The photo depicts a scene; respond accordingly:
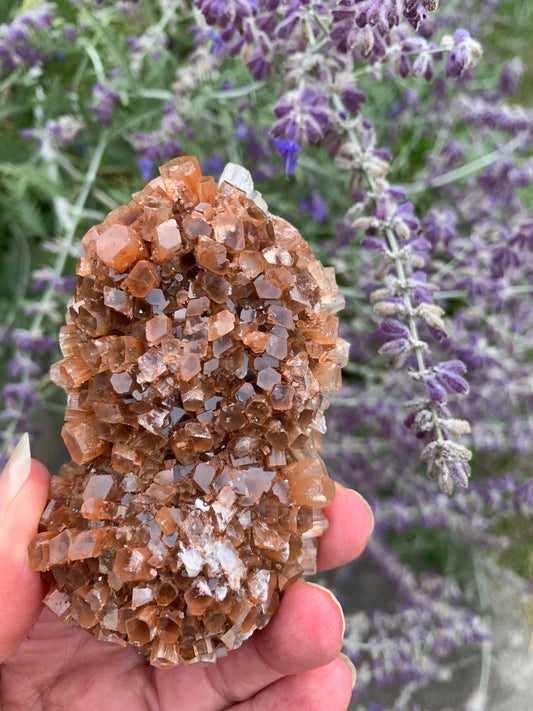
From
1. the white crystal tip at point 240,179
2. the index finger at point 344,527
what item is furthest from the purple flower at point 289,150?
the index finger at point 344,527

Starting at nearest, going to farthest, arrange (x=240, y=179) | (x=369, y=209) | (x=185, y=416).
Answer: (x=185, y=416)
(x=240, y=179)
(x=369, y=209)

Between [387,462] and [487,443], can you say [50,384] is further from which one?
[487,443]

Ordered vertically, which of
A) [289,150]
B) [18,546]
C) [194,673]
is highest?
[289,150]

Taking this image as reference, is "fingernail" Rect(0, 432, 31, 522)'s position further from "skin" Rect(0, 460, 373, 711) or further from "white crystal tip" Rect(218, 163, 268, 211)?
"white crystal tip" Rect(218, 163, 268, 211)

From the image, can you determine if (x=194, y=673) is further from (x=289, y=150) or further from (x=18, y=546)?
(x=289, y=150)

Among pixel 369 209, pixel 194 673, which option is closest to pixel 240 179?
pixel 369 209

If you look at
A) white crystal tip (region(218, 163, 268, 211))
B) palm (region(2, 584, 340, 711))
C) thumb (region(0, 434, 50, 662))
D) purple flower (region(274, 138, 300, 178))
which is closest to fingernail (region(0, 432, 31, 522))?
thumb (region(0, 434, 50, 662))

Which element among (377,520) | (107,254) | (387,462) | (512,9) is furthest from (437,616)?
(512,9)
